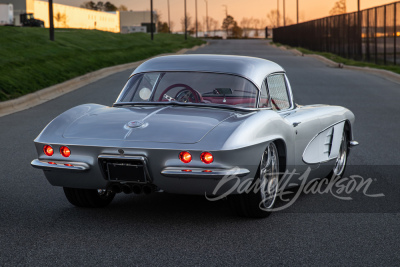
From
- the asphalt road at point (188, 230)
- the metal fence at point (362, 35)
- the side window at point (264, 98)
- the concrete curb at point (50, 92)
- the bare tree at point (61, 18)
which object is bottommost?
the asphalt road at point (188, 230)

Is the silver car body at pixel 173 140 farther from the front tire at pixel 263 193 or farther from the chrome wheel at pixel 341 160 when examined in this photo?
the chrome wheel at pixel 341 160

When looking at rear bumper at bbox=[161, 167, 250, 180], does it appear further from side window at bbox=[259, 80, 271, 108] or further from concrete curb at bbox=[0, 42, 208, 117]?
concrete curb at bbox=[0, 42, 208, 117]

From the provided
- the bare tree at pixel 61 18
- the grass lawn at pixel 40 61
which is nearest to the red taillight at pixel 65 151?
the grass lawn at pixel 40 61

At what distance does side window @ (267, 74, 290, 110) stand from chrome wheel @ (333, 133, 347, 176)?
124cm

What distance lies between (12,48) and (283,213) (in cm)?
2533

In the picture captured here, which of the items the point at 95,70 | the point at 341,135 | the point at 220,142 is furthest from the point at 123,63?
the point at 220,142

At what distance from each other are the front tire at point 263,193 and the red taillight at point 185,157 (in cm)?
68

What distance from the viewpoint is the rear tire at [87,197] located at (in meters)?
6.46

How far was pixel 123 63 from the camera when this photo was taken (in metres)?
35.3

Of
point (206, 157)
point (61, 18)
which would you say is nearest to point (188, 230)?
point (206, 157)

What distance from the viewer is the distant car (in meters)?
5.60

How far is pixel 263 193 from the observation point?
6234 mm

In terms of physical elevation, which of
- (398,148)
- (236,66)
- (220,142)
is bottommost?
(398,148)

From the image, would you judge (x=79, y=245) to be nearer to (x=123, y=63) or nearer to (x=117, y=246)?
(x=117, y=246)
